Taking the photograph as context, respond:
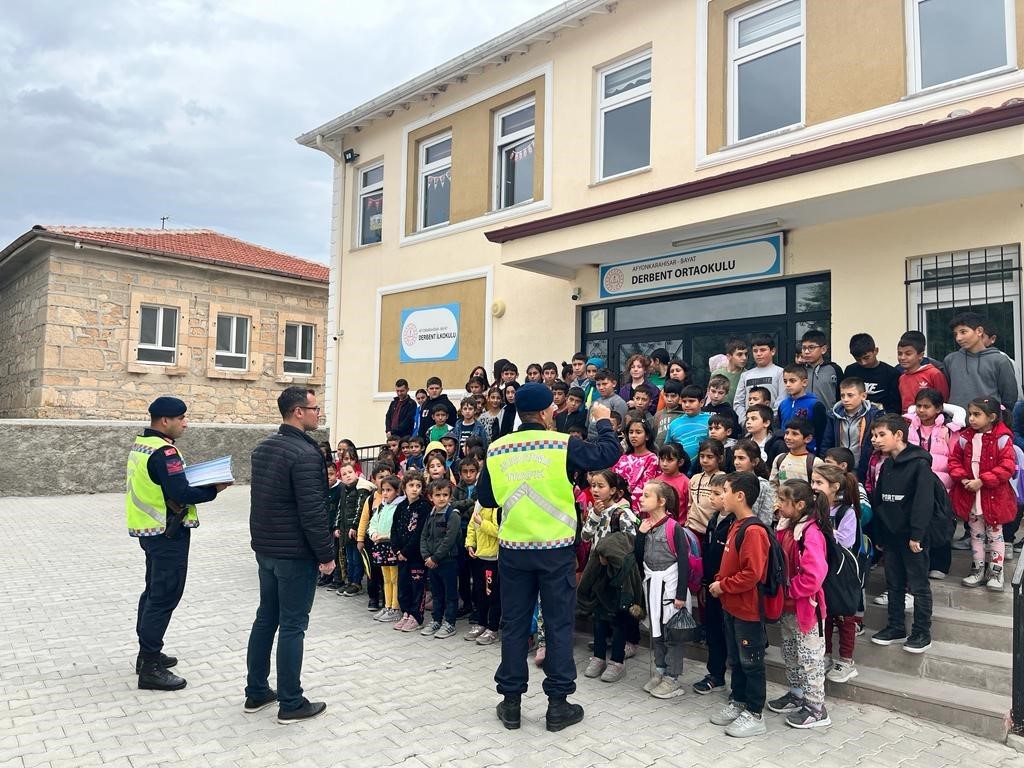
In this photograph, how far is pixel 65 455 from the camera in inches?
576

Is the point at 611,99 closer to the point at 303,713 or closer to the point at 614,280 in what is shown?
the point at 614,280

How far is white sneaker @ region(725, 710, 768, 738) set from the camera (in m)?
4.05

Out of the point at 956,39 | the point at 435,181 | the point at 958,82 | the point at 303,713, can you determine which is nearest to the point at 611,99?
the point at 435,181

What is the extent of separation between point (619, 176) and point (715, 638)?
736cm

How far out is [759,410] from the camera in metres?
5.73

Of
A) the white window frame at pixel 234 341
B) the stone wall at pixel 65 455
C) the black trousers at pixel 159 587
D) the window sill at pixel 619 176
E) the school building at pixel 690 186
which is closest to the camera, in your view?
the black trousers at pixel 159 587

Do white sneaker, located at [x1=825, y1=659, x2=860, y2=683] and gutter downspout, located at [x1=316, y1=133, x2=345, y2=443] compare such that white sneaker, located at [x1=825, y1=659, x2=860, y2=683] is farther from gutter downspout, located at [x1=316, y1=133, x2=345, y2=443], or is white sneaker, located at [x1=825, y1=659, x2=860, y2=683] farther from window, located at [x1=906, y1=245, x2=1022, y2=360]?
gutter downspout, located at [x1=316, y1=133, x2=345, y2=443]

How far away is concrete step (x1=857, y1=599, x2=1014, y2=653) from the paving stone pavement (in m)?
0.83

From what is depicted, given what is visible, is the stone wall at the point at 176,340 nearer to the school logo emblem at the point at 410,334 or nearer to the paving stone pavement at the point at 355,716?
the school logo emblem at the point at 410,334

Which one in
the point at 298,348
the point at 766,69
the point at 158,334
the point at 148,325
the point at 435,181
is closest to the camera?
the point at 766,69

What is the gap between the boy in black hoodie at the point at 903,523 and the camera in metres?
4.64

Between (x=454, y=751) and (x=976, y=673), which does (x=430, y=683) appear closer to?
(x=454, y=751)

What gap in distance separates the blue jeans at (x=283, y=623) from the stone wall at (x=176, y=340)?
638 inches

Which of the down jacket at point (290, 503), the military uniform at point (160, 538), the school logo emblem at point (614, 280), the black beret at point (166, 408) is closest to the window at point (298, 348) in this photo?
the school logo emblem at point (614, 280)
